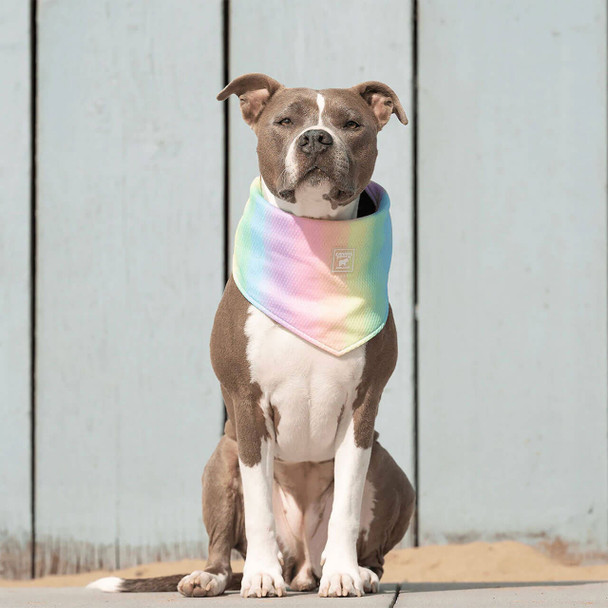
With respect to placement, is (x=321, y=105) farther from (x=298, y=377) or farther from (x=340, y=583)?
(x=340, y=583)

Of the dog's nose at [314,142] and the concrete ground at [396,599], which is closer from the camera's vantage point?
the concrete ground at [396,599]

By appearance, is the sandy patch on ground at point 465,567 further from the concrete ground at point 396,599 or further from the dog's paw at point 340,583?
the dog's paw at point 340,583

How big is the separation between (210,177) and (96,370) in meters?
0.92

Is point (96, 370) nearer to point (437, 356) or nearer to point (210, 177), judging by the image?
point (210, 177)

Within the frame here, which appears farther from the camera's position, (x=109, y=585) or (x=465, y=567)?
(x=465, y=567)

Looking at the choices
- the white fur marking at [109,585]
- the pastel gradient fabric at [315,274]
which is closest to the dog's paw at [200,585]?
the white fur marking at [109,585]

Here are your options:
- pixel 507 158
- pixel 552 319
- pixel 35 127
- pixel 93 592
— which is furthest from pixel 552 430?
pixel 35 127

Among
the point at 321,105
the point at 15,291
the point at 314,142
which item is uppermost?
the point at 321,105

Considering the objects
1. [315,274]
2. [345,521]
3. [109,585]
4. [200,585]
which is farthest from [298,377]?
[109,585]

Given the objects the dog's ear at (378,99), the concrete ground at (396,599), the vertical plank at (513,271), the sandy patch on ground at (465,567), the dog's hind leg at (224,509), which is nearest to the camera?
the concrete ground at (396,599)

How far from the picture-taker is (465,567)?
→ 4.87 metres

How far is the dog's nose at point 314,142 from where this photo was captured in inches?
140

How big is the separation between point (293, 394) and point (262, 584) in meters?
0.56

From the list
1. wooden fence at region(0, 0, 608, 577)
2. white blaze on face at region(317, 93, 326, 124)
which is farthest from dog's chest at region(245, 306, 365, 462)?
wooden fence at region(0, 0, 608, 577)
